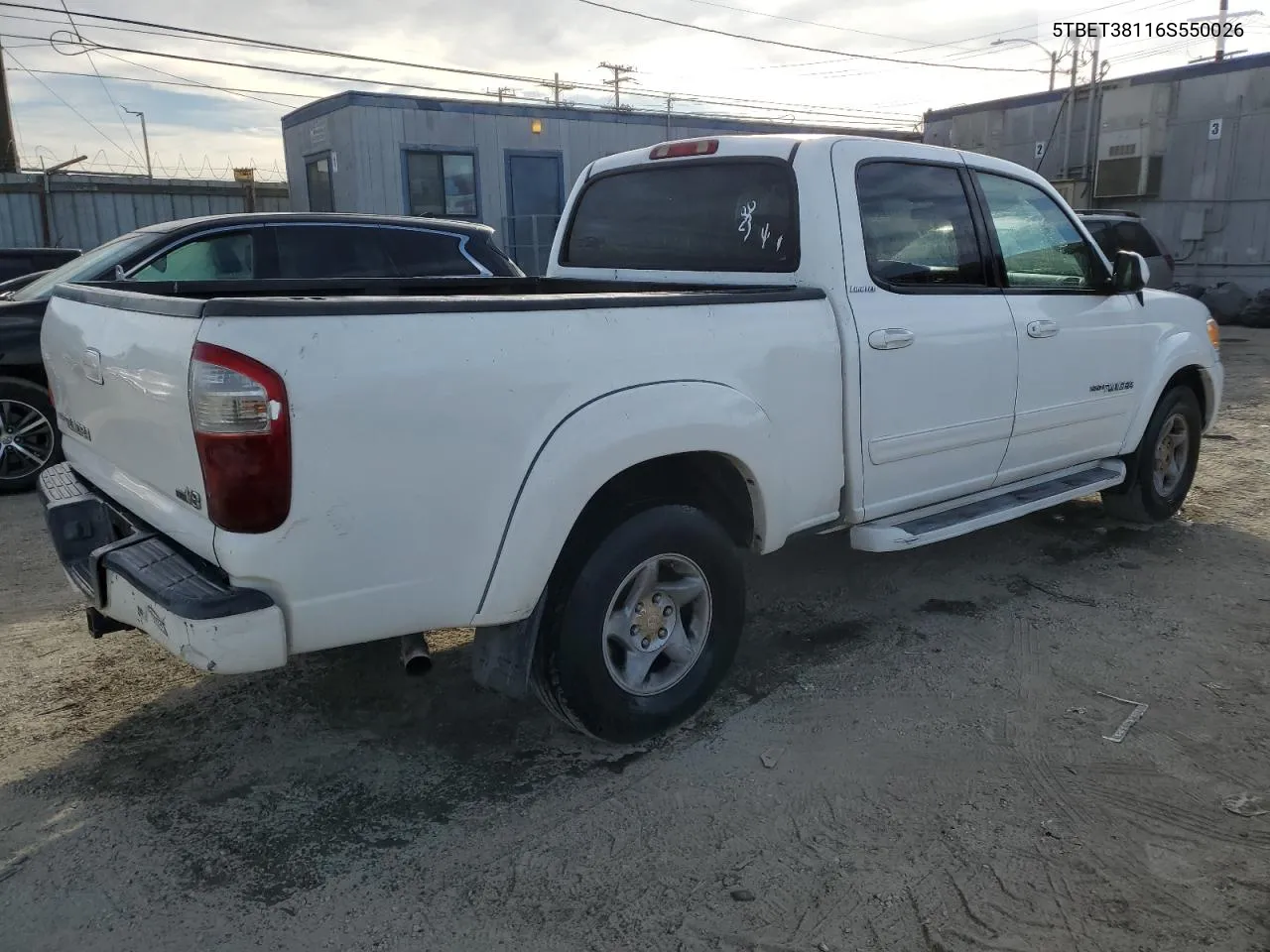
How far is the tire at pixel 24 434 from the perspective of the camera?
641 cm

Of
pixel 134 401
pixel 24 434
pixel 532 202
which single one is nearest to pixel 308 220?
pixel 24 434

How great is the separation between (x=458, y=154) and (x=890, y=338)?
50.7 ft

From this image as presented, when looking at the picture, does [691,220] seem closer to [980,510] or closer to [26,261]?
[980,510]

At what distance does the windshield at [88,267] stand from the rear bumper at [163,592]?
3631 millimetres

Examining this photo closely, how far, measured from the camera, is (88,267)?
20.7 ft

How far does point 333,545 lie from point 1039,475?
358 centimetres

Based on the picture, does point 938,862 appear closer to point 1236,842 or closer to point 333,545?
point 1236,842

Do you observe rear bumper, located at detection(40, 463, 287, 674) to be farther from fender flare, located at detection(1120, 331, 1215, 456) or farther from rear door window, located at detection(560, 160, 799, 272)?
fender flare, located at detection(1120, 331, 1215, 456)

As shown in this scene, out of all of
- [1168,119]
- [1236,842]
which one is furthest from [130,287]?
[1168,119]

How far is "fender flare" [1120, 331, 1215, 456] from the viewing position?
5.29 m

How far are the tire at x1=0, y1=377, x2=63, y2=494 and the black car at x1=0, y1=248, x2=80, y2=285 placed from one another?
7.48 ft

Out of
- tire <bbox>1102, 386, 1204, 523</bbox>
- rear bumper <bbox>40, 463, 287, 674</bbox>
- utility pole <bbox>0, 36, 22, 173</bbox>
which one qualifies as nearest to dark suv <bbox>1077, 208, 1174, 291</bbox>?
tire <bbox>1102, 386, 1204, 523</bbox>

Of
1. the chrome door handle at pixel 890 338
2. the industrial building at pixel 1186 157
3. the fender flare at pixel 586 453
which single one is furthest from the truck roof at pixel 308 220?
the industrial building at pixel 1186 157

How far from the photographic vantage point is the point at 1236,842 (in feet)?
9.11
